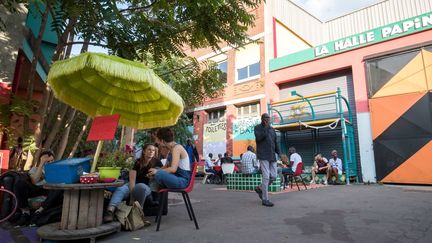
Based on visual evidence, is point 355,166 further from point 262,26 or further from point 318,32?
point 318,32

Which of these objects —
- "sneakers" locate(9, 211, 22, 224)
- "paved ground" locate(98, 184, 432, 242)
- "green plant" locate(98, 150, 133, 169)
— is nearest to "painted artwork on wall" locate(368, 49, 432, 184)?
"paved ground" locate(98, 184, 432, 242)

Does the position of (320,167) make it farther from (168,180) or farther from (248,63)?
(168,180)

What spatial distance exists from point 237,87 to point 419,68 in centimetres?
972

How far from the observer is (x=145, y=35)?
19.0ft

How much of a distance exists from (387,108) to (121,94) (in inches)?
459

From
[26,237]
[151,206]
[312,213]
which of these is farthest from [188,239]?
[312,213]


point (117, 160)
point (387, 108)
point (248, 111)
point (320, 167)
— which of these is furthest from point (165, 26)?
point (248, 111)

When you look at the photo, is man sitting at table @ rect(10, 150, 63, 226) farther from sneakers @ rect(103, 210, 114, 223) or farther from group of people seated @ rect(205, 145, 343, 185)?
group of people seated @ rect(205, 145, 343, 185)

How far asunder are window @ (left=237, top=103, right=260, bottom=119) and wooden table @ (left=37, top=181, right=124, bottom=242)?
46.7ft

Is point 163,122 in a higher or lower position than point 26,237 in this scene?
higher

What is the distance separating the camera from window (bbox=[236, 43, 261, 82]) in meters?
17.9

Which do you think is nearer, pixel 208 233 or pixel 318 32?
pixel 208 233

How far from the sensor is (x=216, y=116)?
20500mm

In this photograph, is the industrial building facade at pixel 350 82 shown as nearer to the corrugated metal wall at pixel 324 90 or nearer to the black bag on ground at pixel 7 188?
the corrugated metal wall at pixel 324 90
